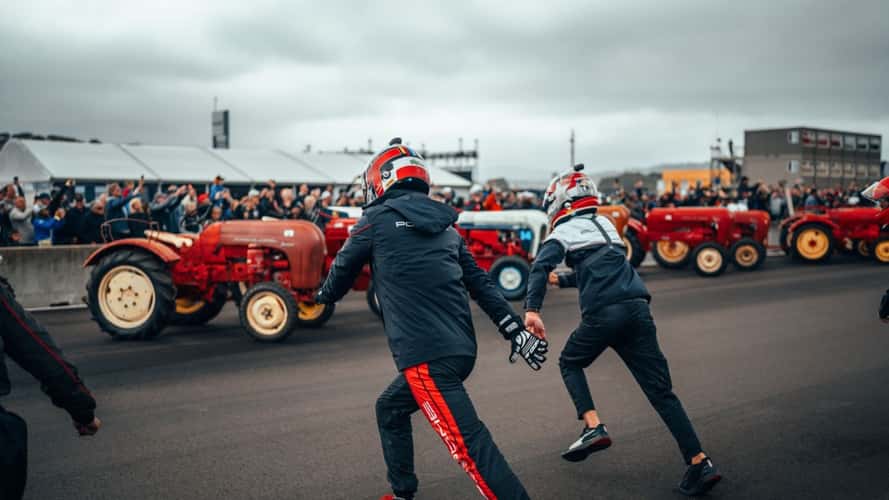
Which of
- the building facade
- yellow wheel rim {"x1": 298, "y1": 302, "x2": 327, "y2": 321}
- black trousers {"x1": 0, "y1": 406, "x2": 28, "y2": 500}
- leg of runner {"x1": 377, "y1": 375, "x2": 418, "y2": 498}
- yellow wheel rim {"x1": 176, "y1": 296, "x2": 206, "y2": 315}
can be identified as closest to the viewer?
black trousers {"x1": 0, "y1": 406, "x2": 28, "y2": 500}

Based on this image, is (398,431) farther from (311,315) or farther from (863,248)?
(863,248)

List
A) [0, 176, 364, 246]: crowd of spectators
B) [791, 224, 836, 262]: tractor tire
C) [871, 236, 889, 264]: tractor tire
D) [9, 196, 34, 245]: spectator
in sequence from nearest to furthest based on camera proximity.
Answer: [0, 176, 364, 246]: crowd of spectators, [9, 196, 34, 245]: spectator, [871, 236, 889, 264]: tractor tire, [791, 224, 836, 262]: tractor tire

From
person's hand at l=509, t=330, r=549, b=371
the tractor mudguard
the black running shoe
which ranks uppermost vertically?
the tractor mudguard

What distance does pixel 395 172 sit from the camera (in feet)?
12.6

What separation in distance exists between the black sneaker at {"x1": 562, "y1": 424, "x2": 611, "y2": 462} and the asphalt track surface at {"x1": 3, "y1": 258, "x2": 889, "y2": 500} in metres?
0.11

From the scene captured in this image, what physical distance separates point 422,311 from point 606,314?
1.57 m

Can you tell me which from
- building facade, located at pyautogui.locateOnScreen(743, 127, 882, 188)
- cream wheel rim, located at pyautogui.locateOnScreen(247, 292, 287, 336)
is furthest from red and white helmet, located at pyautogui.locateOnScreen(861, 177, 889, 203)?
building facade, located at pyautogui.locateOnScreen(743, 127, 882, 188)

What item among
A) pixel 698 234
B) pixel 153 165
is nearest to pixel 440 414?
pixel 698 234

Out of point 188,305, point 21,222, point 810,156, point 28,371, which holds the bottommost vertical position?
point 188,305

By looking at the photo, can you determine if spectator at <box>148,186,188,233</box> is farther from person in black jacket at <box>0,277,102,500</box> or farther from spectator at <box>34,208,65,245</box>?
person in black jacket at <box>0,277,102,500</box>

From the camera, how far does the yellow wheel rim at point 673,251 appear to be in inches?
722

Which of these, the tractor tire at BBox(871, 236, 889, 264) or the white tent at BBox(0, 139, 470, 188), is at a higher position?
the white tent at BBox(0, 139, 470, 188)

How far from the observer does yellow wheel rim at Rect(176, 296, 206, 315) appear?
34.8 feet

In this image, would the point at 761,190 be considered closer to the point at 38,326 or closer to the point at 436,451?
the point at 436,451
